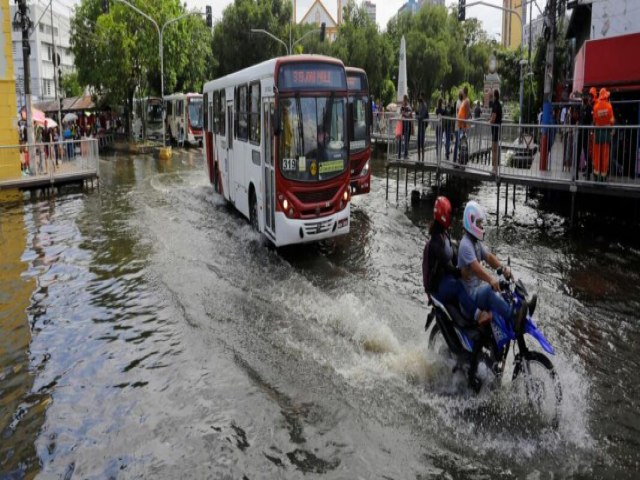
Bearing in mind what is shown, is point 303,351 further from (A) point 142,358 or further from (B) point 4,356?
(B) point 4,356

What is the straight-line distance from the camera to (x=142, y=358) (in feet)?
27.3

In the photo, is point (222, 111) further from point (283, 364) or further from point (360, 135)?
point (283, 364)

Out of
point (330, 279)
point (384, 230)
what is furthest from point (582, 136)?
point (330, 279)

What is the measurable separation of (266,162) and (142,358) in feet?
18.5

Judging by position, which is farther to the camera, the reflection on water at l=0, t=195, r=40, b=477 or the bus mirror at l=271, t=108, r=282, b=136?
the bus mirror at l=271, t=108, r=282, b=136

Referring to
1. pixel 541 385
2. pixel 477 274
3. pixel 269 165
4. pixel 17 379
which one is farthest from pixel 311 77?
pixel 541 385

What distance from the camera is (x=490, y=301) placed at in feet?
21.4

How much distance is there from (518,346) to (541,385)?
0.42 metres

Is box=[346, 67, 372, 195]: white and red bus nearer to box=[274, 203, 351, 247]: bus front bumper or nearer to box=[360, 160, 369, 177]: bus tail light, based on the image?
box=[360, 160, 369, 177]: bus tail light

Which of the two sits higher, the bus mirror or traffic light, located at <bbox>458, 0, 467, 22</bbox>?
traffic light, located at <bbox>458, 0, 467, 22</bbox>

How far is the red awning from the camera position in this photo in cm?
1590

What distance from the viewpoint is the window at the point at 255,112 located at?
529 inches

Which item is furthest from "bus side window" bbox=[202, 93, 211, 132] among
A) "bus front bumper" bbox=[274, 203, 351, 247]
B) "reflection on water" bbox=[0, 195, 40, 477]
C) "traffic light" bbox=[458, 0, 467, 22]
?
"traffic light" bbox=[458, 0, 467, 22]

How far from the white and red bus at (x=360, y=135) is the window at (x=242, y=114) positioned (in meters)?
3.58
